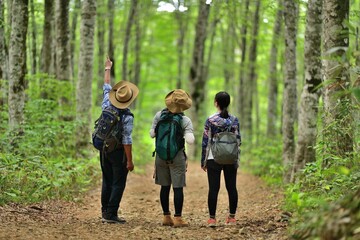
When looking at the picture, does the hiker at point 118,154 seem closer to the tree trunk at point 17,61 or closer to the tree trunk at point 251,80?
the tree trunk at point 17,61

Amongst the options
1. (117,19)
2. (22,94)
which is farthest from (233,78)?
(22,94)

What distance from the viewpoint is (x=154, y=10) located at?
27.3 meters

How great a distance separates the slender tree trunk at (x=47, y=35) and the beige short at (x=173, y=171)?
9.16m

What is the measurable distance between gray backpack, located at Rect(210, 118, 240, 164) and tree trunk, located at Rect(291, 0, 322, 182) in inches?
117

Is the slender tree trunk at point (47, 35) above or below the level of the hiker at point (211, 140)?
above

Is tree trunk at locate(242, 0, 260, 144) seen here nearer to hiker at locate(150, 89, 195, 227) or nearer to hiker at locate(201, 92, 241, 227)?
hiker at locate(201, 92, 241, 227)

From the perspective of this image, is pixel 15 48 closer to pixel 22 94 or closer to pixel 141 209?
pixel 22 94

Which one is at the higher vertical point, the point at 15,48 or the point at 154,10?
the point at 154,10

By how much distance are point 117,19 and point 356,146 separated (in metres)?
23.5

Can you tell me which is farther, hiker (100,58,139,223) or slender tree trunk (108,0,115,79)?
slender tree trunk (108,0,115,79)

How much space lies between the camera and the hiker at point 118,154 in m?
8.15

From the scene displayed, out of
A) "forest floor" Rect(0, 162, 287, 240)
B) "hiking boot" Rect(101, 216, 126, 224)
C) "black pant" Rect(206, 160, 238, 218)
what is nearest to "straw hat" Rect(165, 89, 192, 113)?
"black pant" Rect(206, 160, 238, 218)

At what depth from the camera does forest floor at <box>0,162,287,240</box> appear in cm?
695

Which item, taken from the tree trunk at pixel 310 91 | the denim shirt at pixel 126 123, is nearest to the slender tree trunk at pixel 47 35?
the denim shirt at pixel 126 123
